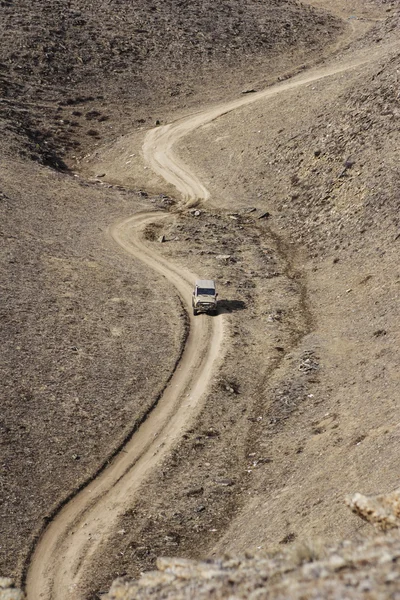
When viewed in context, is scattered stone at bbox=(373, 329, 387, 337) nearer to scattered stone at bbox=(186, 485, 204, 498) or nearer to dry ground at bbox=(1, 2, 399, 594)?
dry ground at bbox=(1, 2, 399, 594)

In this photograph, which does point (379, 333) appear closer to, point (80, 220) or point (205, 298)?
point (205, 298)

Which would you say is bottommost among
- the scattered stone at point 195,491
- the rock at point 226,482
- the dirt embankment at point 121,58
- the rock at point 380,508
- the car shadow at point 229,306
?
the scattered stone at point 195,491

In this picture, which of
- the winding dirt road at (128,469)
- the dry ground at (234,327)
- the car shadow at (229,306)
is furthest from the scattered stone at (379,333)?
the car shadow at (229,306)

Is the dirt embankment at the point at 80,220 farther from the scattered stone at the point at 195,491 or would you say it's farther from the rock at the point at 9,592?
the rock at the point at 9,592

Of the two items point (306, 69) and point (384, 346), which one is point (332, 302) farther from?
point (306, 69)

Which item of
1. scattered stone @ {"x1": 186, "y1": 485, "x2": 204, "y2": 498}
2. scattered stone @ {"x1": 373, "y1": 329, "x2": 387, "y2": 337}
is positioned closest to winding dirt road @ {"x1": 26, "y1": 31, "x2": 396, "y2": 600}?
scattered stone @ {"x1": 186, "y1": 485, "x2": 204, "y2": 498}

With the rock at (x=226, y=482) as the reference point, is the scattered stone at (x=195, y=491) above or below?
below

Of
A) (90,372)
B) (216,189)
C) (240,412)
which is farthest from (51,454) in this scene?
(216,189)
